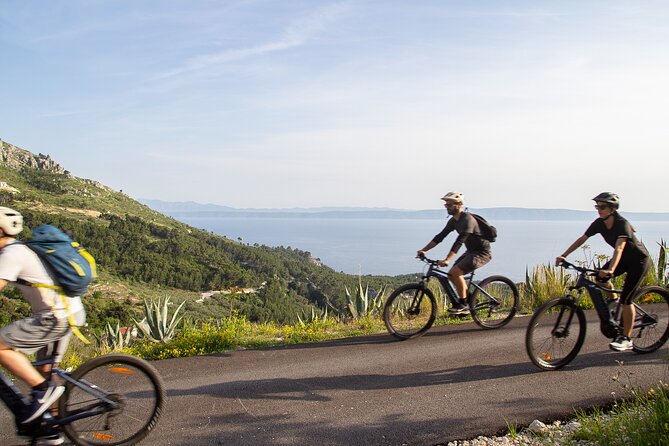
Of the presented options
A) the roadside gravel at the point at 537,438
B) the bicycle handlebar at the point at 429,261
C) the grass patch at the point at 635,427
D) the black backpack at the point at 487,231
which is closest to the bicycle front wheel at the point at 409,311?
the bicycle handlebar at the point at 429,261

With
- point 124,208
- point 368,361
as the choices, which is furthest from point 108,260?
point 368,361

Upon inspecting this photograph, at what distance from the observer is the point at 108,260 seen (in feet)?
227

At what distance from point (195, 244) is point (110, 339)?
254 feet

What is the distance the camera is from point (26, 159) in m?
116

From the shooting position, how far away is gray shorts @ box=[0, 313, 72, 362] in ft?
12.6

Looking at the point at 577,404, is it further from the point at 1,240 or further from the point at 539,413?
the point at 1,240

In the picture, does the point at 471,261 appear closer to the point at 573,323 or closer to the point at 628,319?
the point at 573,323

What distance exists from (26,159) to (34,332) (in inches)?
5259

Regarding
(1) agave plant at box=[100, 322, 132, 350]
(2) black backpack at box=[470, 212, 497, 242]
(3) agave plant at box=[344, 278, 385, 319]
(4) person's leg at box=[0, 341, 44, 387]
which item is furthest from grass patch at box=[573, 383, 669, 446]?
(1) agave plant at box=[100, 322, 132, 350]

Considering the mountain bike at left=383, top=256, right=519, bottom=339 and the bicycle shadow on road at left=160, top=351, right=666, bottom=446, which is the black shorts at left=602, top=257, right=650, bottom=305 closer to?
the bicycle shadow on road at left=160, top=351, right=666, bottom=446

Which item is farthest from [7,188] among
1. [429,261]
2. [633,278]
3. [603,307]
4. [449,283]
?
[633,278]

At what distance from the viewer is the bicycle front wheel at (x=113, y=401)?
412cm

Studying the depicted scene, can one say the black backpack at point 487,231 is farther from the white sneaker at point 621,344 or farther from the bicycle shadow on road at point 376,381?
the white sneaker at point 621,344

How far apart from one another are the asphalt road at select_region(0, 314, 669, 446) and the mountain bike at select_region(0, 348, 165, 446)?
345mm
